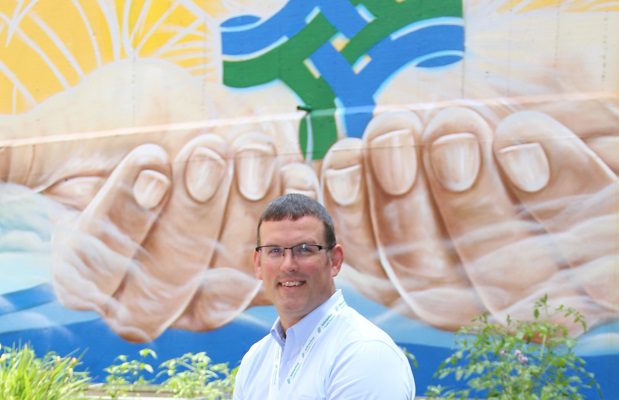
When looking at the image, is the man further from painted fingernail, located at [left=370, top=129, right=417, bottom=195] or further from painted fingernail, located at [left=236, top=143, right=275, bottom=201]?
painted fingernail, located at [left=236, top=143, right=275, bottom=201]

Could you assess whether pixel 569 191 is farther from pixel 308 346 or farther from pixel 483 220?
pixel 308 346

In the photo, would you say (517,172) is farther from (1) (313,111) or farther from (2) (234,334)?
(2) (234,334)

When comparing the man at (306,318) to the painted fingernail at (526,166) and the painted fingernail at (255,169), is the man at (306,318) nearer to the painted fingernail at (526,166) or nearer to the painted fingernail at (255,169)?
the painted fingernail at (526,166)

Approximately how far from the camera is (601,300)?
763cm

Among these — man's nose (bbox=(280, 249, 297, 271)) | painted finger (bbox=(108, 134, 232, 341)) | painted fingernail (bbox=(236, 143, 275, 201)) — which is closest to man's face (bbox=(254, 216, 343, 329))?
man's nose (bbox=(280, 249, 297, 271))

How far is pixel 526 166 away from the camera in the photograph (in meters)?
8.15

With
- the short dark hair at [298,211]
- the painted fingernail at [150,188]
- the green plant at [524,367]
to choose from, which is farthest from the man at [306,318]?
the painted fingernail at [150,188]

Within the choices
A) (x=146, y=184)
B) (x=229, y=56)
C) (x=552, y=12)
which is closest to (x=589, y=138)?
(x=552, y=12)

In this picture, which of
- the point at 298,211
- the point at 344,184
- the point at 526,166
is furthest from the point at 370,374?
the point at 344,184

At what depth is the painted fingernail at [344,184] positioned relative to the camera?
9000 millimetres

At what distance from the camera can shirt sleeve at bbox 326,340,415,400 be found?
96.3 inches

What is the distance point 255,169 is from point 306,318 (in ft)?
22.6

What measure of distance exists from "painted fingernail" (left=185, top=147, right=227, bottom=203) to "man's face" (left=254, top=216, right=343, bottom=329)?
7.03 metres

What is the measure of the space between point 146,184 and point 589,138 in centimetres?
494
